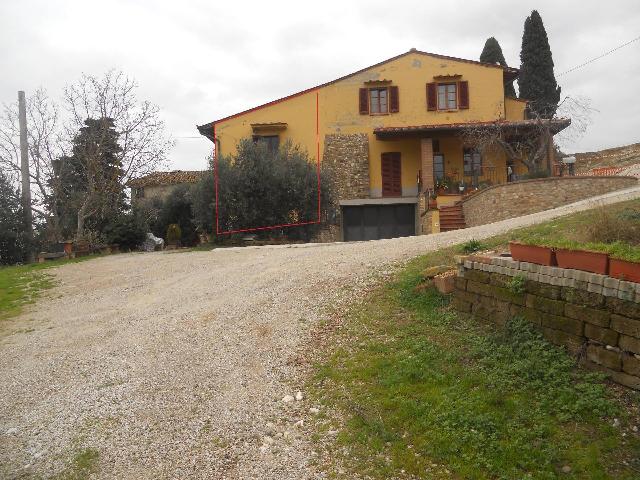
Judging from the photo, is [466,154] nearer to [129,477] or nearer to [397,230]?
[397,230]

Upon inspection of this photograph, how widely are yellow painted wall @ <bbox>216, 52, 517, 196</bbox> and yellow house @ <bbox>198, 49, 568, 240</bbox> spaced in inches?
2.0

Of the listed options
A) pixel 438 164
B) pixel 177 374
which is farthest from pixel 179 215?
pixel 177 374

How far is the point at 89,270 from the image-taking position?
16.4 m

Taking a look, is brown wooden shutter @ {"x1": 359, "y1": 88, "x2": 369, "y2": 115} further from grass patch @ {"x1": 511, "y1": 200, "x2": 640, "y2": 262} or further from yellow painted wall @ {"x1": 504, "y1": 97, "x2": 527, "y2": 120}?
grass patch @ {"x1": 511, "y1": 200, "x2": 640, "y2": 262}

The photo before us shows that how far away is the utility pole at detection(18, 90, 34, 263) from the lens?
22.6 meters

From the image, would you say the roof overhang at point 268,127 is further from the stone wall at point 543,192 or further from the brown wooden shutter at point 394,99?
the stone wall at point 543,192

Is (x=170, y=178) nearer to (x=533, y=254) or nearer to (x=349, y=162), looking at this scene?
(x=349, y=162)

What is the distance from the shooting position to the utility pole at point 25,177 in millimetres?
22625

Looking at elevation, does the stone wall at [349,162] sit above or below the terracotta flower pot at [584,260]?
Result: above

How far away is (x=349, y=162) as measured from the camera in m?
28.0

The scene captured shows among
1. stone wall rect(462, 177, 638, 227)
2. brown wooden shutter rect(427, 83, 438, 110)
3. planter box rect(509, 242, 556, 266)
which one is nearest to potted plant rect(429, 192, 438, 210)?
stone wall rect(462, 177, 638, 227)

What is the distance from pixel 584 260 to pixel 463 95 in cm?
2399

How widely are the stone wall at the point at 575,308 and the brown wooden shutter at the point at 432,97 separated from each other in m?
22.2

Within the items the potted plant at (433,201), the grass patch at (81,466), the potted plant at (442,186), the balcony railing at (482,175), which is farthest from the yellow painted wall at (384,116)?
the grass patch at (81,466)
